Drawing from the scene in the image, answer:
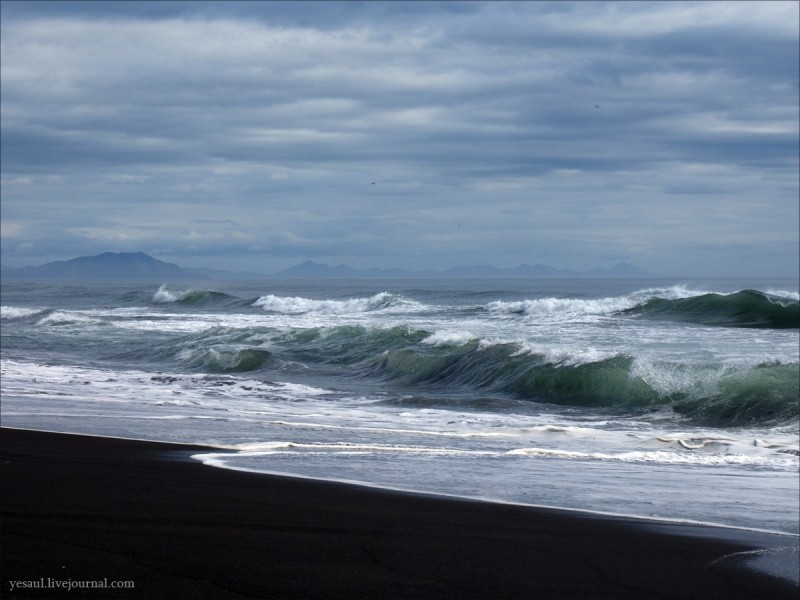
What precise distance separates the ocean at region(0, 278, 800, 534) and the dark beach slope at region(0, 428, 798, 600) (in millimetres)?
769

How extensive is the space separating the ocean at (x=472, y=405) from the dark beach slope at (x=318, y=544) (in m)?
0.77

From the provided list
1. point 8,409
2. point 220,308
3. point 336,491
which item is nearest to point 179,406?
point 8,409

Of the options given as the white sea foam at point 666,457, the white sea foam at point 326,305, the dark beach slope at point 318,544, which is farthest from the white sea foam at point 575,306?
the dark beach slope at point 318,544

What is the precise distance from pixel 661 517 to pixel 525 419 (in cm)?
615

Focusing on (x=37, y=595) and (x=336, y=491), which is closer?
(x=37, y=595)

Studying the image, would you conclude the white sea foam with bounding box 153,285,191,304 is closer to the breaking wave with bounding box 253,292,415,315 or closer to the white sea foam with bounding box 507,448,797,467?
the breaking wave with bounding box 253,292,415,315

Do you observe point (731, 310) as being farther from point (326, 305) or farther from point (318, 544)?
point (318, 544)

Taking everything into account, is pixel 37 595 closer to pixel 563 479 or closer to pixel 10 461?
pixel 10 461

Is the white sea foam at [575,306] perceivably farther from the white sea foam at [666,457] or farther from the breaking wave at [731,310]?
the white sea foam at [666,457]

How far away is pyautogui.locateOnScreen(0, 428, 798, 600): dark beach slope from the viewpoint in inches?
152

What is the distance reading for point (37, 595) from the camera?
349 centimetres

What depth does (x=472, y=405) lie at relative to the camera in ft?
44.9

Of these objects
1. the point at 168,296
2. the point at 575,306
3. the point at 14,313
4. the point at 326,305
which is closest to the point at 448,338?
the point at 575,306

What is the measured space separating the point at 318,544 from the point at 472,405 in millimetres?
9288
